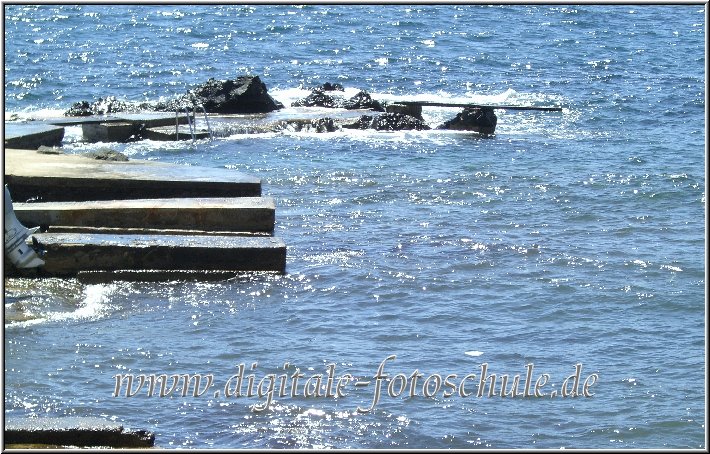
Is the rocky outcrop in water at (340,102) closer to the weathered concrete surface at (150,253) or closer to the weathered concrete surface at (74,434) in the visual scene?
the weathered concrete surface at (150,253)

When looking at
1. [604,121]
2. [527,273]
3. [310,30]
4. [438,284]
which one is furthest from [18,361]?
[310,30]

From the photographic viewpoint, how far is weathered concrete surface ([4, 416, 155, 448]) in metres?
5.71

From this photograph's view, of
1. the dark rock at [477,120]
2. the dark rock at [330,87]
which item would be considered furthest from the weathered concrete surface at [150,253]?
the dark rock at [330,87]

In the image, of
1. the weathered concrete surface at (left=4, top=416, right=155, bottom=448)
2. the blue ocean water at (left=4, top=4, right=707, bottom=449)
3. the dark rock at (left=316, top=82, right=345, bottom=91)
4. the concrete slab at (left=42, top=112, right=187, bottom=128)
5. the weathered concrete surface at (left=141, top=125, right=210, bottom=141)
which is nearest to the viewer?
the weathered concrete surface at (left=4, top=416, right=155, bottom=448)

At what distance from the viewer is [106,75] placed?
29562 millimetres

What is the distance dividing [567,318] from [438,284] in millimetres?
1342

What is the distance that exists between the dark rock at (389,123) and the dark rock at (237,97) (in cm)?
201

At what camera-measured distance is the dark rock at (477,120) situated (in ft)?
67.7

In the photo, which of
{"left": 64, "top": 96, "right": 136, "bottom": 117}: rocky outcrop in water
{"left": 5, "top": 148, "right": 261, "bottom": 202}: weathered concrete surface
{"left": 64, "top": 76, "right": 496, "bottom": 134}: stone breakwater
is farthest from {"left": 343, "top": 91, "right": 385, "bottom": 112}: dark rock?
{"left": 5, "top": 148, "right": 261, "bottom": 202}: weathered concrete surface

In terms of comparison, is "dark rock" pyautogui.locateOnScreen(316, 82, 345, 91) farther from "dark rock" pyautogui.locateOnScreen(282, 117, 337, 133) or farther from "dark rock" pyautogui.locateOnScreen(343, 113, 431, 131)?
"dark rock" pyautogui.locateOnScreen(282, 117, 337, 133)

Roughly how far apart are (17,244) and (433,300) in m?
3.50

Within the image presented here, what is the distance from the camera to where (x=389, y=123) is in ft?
68.9

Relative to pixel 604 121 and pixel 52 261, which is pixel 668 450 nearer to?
pixel 52 261

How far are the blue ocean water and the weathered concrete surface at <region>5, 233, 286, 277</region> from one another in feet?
0.60
